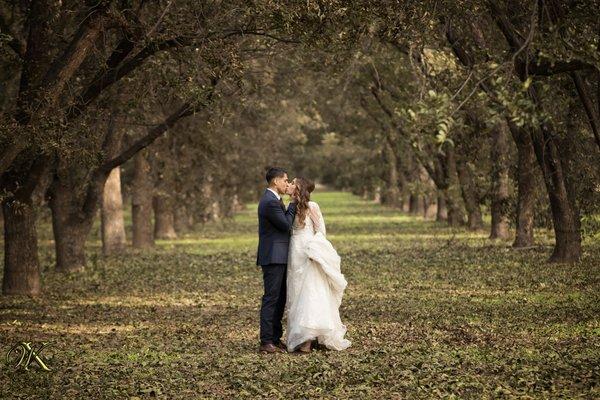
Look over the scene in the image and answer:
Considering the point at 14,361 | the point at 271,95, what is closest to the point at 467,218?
the point at 271,95

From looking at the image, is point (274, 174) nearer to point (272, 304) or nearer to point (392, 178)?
point (272, 304)

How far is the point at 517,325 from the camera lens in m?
15.5

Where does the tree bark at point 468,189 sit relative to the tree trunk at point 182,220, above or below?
above

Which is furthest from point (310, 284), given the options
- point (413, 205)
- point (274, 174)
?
point (413, 205)

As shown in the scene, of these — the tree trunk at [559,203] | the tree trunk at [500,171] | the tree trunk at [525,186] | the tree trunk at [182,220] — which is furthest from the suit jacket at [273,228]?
the tree trunk at [182,220]

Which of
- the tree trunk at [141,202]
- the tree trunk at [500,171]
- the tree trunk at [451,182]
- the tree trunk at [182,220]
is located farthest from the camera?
the tree trunk at [182,220]

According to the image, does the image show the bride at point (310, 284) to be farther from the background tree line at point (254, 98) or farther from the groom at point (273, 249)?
the background tree line at point (254, 98)

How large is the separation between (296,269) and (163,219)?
3296 cm

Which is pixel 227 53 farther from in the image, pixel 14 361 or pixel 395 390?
pixel 395 390

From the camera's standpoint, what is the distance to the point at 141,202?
37906 mm

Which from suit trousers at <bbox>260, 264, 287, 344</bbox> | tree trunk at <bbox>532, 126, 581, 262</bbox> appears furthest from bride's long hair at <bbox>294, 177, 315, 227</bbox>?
tree trunk at <bbox>532, 126, 581, 262</bbox>

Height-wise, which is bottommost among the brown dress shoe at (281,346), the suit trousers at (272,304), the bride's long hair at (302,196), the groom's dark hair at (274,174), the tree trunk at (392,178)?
the brown dress shoe at (281,346)

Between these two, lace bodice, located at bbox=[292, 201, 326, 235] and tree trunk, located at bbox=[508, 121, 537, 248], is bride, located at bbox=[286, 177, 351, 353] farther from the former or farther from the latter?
tree trunk, located at bbox=[508, 121, 537, 248]

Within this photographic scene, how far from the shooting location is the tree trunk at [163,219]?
4412 cm
